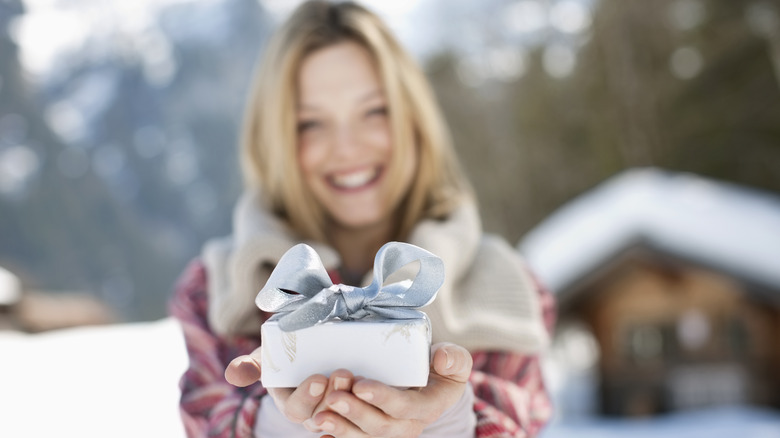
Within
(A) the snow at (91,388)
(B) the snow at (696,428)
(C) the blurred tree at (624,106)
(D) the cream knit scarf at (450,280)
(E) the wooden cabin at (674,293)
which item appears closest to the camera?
(D) the cream knit scarf at (450,280)

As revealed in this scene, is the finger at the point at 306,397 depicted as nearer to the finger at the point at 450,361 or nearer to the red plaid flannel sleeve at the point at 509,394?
the finger at the point at 450,361

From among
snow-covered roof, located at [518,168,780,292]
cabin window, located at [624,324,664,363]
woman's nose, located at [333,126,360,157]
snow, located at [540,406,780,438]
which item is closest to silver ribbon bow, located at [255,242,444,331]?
woman's nose, located at [333,126,360,157]

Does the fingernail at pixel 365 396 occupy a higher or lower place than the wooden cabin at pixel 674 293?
higher

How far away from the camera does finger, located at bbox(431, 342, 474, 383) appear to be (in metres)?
0.70

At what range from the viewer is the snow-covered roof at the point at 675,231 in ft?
14.1

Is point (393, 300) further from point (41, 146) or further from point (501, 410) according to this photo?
point (41, 146)

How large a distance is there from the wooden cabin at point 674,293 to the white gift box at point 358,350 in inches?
163

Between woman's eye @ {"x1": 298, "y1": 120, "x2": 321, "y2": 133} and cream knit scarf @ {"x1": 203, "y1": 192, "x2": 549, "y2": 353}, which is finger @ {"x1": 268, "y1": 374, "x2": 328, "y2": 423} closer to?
cream knit scarf @ {"x1": 203, "y1": 192, "x2": 549, "y2": 353}

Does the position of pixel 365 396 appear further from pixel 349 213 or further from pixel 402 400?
pixel 349 213

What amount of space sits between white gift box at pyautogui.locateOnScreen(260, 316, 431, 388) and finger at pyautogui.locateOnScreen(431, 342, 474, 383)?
0.02 m

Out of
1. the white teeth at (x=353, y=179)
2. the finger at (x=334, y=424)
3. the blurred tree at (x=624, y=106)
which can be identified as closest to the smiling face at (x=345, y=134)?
the white teeth at (x=353, y=179)

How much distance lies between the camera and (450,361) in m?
0.70

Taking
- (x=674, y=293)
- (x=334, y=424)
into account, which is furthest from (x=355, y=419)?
(x=674, y=293)

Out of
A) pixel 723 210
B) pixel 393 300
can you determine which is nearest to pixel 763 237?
pixel 723 210
